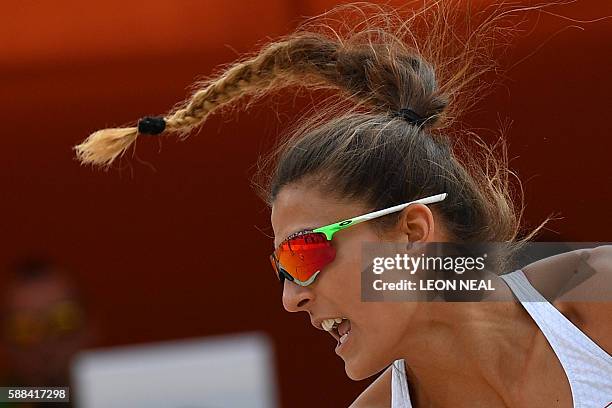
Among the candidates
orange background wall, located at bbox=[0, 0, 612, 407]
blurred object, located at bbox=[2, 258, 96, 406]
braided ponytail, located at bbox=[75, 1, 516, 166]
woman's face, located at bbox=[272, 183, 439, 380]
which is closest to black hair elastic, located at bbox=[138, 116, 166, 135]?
braided ponytail, located at bbox=[75, 1, 516, 166]

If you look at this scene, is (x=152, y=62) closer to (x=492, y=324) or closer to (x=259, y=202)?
(x=259, y=202)

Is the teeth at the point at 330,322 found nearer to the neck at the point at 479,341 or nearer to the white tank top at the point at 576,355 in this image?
the neck at the point at 479,341

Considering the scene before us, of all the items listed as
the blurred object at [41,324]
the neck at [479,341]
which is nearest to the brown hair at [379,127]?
the neck at [479,341]

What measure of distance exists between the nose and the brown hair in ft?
0.50

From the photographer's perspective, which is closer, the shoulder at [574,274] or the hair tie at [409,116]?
the shoulder at [574,274]

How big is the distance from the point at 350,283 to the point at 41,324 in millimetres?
1037

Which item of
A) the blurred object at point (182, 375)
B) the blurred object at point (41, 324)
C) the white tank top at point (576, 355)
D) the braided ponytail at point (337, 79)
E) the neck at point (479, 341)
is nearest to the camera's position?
the white tank top at point (576, 355)

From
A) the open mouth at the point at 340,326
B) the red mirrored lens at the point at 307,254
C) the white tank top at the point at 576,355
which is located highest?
the red mirrored lens at the point at 307,254

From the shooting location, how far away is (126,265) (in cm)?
233

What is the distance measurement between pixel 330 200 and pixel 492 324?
1.07 feet

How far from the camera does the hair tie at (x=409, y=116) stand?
58.9 inches

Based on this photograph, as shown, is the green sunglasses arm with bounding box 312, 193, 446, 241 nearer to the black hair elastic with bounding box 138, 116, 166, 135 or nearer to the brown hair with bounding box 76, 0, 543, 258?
the brown hair with bounding box 76, 0, 543, 258

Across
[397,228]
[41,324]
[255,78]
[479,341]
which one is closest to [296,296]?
[397,228]

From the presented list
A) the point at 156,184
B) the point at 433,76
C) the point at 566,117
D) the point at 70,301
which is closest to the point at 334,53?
the point at 433,76
